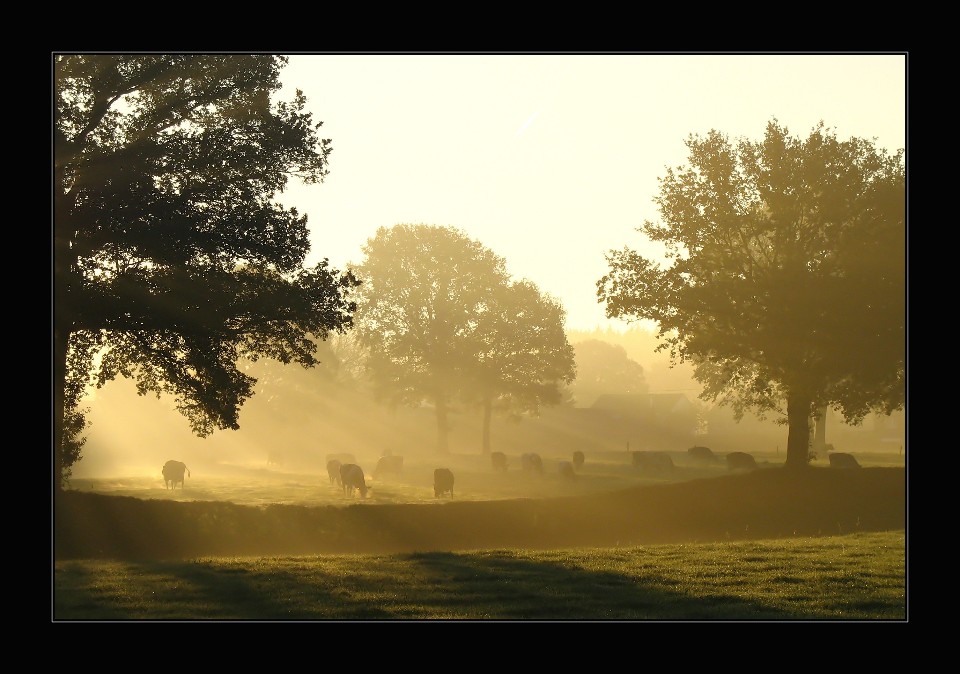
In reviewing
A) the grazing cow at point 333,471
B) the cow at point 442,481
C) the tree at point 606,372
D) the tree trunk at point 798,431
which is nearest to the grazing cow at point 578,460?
the grazing cow at point 333,471

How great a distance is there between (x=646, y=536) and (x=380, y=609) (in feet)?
47.6

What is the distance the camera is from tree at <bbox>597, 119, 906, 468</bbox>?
111ft

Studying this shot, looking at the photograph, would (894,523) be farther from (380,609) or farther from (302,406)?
(302,406)

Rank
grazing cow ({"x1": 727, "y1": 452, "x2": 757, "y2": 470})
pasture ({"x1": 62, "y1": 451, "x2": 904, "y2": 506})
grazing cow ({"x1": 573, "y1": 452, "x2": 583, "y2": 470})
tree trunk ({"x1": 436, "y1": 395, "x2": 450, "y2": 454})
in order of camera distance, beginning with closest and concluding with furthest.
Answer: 1. pasture ({"x1": 62, "y1": 451, "x2": 904, "y2": 506})
2. grazing cow ({"x1": 727, "y1": 452, "x2": 757, "y2": 470})
3. grazing cow ({"x1": 573, "y1": 452, "x2": 583, "y2": 470})
4. tree trunk ({"x1": 436, "y1": 395, "x2": 450, "y2": 454})

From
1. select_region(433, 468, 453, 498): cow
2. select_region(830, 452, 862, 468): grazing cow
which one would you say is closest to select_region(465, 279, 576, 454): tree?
A: select_region(830, 452, 862, 468): grazing cow

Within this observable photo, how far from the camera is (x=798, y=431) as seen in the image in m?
37.2

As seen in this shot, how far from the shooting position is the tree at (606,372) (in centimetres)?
17062

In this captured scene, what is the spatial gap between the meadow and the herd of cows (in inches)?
49.4

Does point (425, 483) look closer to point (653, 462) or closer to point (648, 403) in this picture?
point (653, 462)

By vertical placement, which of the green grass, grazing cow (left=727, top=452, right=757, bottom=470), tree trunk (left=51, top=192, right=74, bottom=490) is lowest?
grazing cow (left=727, top=452, right=757, bottom=470)

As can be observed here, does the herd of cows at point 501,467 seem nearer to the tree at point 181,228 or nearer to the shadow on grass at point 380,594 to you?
the tree at point 181,228

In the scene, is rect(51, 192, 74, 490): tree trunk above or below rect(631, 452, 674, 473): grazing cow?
above

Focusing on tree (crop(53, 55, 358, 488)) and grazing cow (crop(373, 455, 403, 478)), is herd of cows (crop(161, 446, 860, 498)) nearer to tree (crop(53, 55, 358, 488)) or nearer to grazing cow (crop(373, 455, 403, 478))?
grazing cow (crop(373, 455, 403, 478))

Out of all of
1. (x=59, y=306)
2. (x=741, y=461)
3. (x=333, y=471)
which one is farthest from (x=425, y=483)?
(x=59, y=306)
